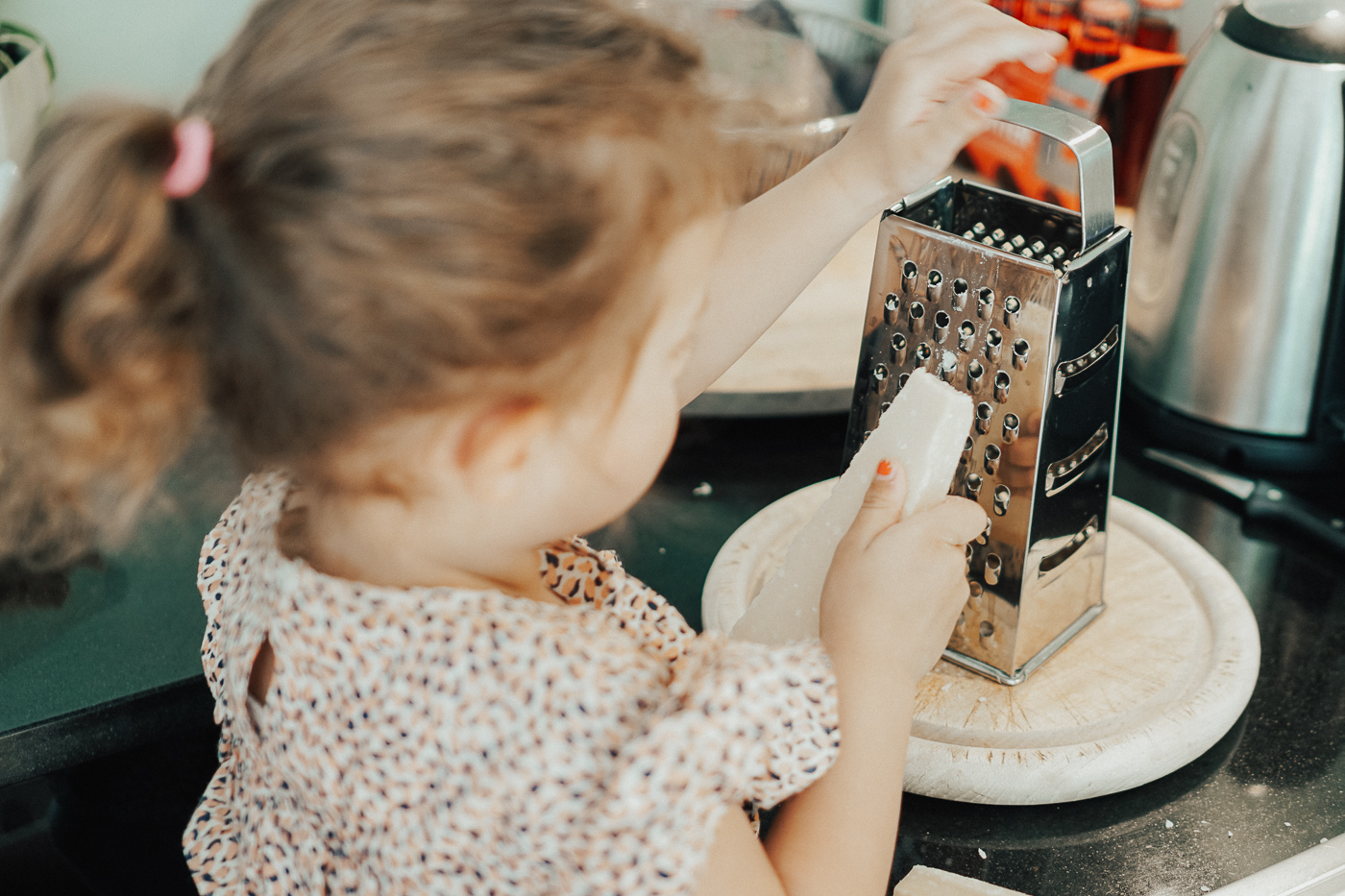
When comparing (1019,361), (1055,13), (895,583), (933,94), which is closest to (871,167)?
(933,94)

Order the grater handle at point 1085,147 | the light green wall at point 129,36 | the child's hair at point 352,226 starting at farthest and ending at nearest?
1. the light green wall at point 129,36
2. the grater handle at point 1085,147
3. the child's hair at point 352,226

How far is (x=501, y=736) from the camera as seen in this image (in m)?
0.50

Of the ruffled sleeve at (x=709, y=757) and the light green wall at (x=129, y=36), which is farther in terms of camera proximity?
the light green wall at (x=129, y=36)

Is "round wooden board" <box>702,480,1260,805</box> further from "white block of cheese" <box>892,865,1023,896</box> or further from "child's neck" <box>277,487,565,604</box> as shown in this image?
"child's neck" <box>277,487,565,604</box>

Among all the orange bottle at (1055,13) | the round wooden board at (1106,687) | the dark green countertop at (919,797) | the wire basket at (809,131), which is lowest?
the dark green countertop at (919,797)

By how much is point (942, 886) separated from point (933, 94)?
Answer: 0.48m

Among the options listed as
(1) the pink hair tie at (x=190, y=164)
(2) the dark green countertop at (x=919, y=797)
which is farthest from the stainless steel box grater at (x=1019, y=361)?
(1) the pink hair tie at (x=190, y=164)

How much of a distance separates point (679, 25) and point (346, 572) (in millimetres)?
327

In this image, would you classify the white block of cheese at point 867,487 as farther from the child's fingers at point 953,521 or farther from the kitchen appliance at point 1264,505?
the kitchen appliance at point 1264,505

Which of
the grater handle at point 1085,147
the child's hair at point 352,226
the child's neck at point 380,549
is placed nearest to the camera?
the child's hair at point 352,226

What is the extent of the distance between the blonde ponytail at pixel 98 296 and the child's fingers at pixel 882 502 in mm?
370

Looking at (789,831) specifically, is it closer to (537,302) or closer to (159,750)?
(537,302)

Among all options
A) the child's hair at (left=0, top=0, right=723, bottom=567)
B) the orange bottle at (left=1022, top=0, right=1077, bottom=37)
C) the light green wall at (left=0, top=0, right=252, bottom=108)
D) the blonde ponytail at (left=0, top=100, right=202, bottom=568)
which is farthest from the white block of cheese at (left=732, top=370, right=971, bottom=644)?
the light green wall at (left=0, top=0, right=252, bottom=108)

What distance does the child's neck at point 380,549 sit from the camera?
560 millimetres
